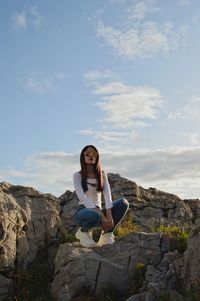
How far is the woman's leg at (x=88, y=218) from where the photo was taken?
11.8 meters

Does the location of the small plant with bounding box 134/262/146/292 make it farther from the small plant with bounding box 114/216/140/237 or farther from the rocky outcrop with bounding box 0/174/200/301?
the small plant with bounding box 114/216/140/237

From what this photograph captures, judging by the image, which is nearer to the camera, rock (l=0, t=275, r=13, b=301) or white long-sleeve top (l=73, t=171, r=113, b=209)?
rock (l=0, t=275, r=13, b=301)

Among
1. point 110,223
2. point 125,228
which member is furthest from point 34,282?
point 125,228

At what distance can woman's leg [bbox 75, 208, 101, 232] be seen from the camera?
38.8 feet

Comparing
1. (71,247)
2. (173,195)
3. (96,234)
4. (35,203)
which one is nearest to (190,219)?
(173,195)

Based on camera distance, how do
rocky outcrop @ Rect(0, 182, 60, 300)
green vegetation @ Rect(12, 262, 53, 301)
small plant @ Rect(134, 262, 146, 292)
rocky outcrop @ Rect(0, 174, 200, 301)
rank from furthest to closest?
rocky outcrop @ Rect(0, 182, 60, 300)
green vegetation @ Rect(12, 262, 53, 301)
small plant @ Rect(134, 262, 146, 292)
rocky outcrop @ Rect(0, 174, 200, 301)

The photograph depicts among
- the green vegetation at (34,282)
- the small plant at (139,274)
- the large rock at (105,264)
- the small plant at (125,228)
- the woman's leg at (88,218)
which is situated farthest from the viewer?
the small plant at (125,228)

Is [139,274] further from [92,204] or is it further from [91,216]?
[92,204]

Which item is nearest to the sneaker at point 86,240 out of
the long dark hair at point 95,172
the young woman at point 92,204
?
the young woman at point 92,204

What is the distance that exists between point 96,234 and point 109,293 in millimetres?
4024

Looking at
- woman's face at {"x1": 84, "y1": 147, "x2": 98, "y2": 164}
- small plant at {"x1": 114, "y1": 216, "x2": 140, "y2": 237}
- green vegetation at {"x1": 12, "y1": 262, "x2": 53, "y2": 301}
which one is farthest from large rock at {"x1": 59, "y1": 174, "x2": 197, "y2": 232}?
woman's face at {"x1": 84, "y1": 147, "x2": 98, "y2": 164}

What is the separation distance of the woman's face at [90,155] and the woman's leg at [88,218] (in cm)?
136

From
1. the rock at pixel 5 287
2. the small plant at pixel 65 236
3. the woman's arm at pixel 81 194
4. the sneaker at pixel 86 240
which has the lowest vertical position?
the rock at pixel 5 287

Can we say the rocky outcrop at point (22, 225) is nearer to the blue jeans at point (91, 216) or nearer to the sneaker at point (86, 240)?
the sneaker at point (86, 240)
